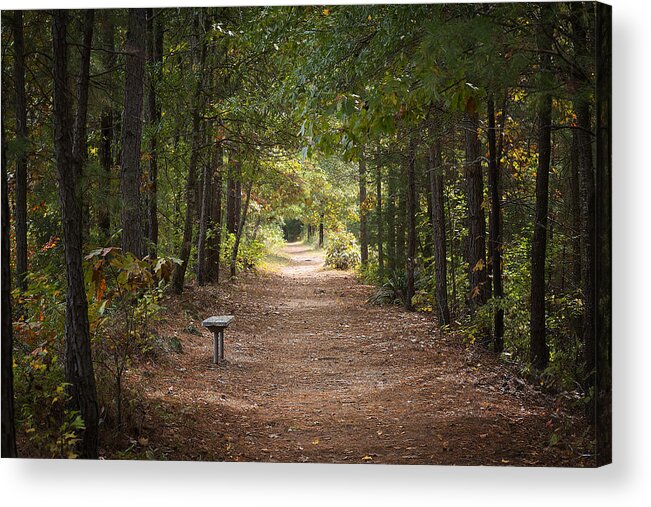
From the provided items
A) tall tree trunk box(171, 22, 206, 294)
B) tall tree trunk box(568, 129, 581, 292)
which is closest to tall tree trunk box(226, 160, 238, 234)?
tall tree trunk box(171, 22, 206, 294)

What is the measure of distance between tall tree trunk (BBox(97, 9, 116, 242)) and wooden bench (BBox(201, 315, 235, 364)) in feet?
3.77

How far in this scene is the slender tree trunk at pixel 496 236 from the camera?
5.94 metres

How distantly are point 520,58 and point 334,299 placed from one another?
4071 mm

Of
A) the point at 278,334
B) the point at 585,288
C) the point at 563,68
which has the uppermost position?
the point at 563,68

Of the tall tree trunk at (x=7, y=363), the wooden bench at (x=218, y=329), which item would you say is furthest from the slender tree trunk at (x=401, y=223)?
the tall tree trunk at (x=7, y=363)

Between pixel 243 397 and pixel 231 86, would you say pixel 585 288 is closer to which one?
pixel 243 397

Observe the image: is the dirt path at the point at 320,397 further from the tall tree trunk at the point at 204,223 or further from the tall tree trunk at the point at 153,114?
the tall tree trunk at the point at 153,114

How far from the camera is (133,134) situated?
531 cm

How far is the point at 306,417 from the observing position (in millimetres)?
4602

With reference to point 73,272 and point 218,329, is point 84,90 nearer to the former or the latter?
point 73,272

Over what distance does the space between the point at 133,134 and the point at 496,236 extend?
3.31 metres

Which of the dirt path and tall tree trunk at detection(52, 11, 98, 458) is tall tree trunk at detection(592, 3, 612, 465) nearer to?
the dirt path

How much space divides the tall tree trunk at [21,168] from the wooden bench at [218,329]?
1.49 meters

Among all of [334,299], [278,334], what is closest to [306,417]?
[278,334]
